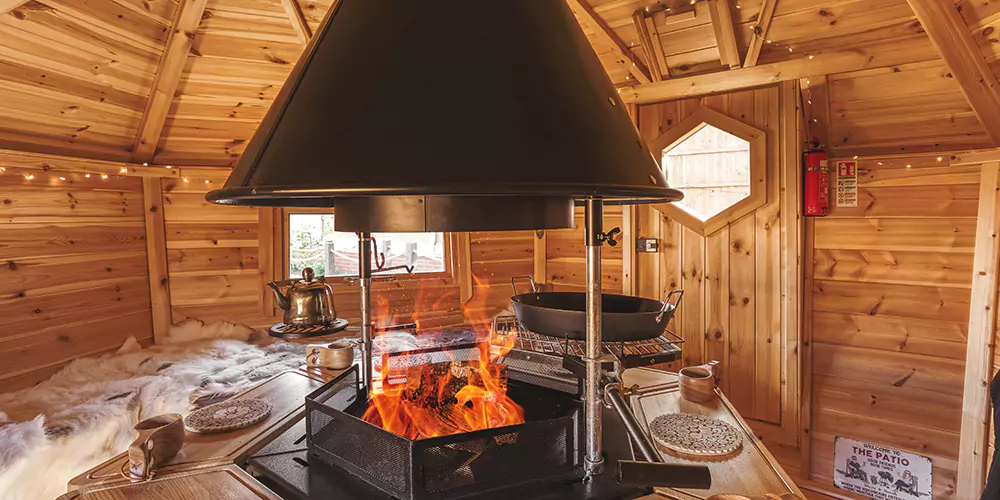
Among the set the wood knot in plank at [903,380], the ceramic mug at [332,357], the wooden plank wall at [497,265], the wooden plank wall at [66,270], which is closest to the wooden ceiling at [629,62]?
the wooden plank wall at [66,270]

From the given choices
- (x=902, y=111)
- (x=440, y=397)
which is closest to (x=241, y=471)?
(x=440, y=397)

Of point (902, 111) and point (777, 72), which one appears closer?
point (902, 111)

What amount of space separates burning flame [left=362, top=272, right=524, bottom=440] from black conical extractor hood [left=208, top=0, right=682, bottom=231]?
1.88ft

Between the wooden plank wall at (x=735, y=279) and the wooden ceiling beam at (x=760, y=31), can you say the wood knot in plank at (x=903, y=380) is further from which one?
the wooden ceiling beam at (x=760, y=31)

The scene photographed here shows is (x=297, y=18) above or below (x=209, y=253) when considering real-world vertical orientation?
above

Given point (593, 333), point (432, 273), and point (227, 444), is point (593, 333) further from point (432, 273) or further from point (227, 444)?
point (432, 273)

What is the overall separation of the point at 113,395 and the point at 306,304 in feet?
4.00

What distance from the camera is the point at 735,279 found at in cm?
312

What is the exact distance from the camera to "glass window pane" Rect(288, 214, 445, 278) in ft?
12.9

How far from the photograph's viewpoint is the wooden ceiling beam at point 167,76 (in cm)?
281

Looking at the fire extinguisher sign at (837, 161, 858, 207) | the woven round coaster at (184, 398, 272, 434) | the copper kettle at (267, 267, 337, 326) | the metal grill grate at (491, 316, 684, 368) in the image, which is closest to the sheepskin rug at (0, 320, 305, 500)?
the copper kettle at (267, 267, 337, 326)

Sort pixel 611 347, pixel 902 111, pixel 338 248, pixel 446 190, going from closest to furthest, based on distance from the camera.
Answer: pixel 446 190
pixel 611 347
pixel 902 111
pixel 338 248

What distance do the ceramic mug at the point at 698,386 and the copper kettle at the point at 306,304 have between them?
1.55m

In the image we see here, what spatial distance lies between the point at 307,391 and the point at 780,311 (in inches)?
96.5
